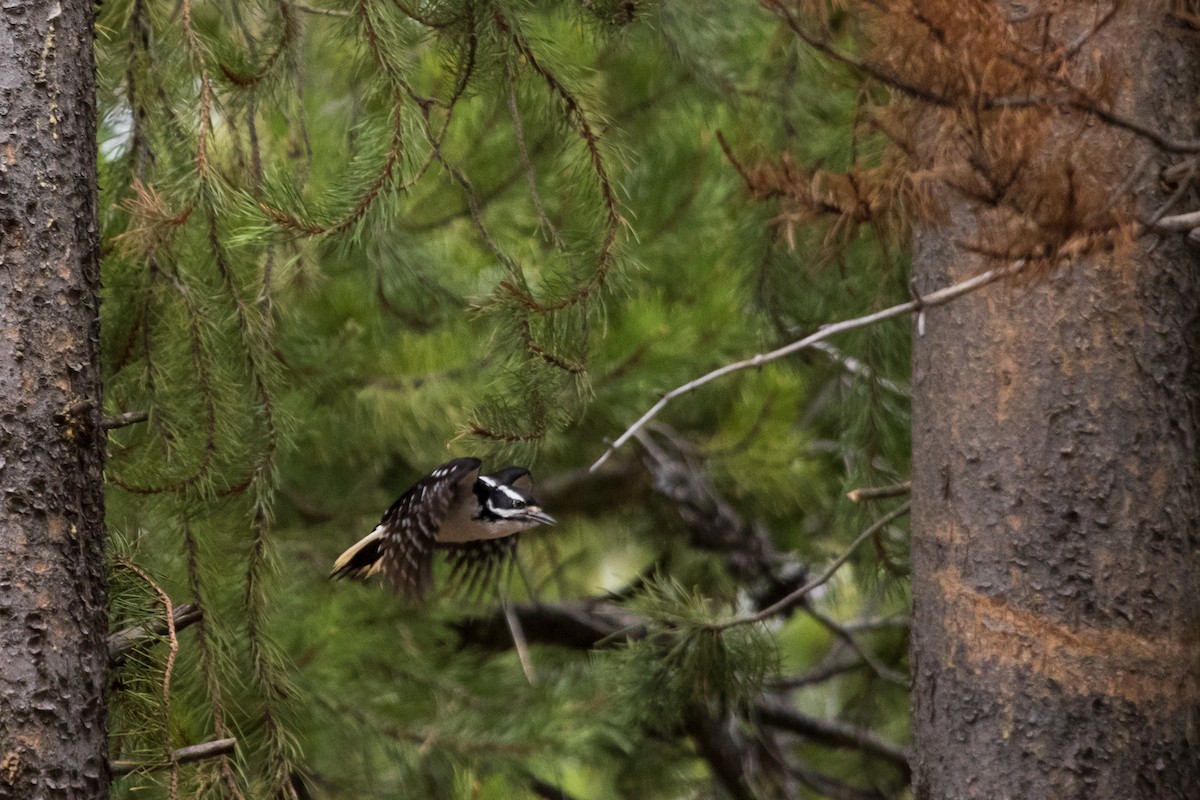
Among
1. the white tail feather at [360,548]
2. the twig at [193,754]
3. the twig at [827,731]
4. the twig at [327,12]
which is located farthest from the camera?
the twig at [827,731]

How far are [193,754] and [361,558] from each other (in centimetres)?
108

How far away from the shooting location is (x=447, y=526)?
9.11ft

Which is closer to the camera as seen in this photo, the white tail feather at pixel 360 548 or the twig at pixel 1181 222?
the twig at pixel 1181 222

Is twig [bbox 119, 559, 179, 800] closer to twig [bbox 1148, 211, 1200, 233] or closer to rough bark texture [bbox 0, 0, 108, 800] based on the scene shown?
rough bark texture [bbox 0, 0, 108, 800]

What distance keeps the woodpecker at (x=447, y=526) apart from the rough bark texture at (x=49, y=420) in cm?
69

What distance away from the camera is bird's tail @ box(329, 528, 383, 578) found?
2658mm

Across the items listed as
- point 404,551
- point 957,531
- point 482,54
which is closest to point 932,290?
point 957,531

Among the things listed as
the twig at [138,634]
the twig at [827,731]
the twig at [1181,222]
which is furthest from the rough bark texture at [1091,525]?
the twig at [827,731]

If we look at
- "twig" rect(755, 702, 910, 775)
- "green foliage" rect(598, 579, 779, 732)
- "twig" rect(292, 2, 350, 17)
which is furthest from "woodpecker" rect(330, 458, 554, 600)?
"twig" rect(755, 702, 910, 775)

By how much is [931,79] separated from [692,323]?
1819mm

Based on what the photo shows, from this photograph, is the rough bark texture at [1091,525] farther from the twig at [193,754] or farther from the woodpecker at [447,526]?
the twig at [193,754]

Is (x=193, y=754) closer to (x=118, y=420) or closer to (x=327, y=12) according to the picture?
(x=118, y=420)

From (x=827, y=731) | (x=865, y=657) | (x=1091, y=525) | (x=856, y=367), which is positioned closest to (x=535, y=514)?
(x=856, y=367)

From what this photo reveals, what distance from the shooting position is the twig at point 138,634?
181 cm
